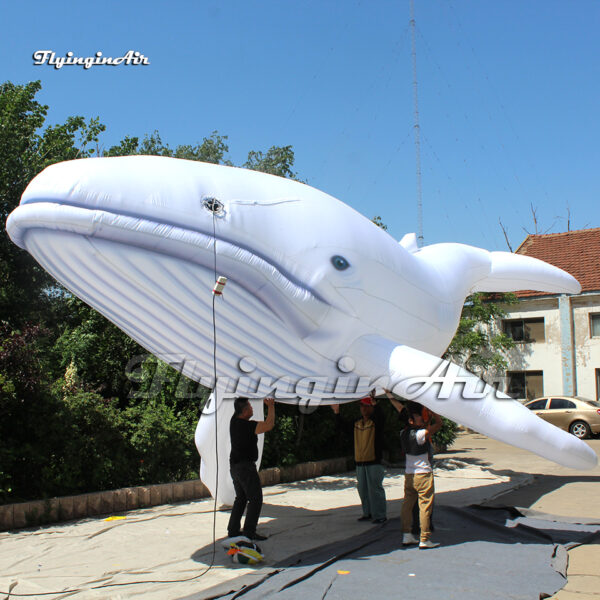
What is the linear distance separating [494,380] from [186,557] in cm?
1904

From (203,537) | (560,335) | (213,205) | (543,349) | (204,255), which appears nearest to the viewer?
(204,255)

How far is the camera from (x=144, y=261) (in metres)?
4.91

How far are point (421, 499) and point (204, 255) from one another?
315 cm

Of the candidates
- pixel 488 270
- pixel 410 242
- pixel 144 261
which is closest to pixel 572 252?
pixel 488 270

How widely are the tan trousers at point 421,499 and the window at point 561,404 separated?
1336 cm

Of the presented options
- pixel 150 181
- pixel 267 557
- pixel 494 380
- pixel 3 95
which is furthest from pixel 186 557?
pixel 494 380

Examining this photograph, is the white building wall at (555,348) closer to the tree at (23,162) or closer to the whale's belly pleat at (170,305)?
the tree at (23,162)

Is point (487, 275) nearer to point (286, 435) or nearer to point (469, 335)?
point (286, 435)

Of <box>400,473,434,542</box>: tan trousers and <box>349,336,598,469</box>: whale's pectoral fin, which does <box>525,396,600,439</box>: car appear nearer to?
<box>400,473,434,542</box>: tan trousers

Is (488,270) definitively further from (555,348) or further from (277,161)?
(555,348)

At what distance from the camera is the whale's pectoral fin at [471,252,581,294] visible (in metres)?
8.44

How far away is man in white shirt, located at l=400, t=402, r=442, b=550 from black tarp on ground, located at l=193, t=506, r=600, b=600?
16 cm

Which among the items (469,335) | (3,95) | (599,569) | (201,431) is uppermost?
(3,95)

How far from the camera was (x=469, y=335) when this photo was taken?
64.4 feet
